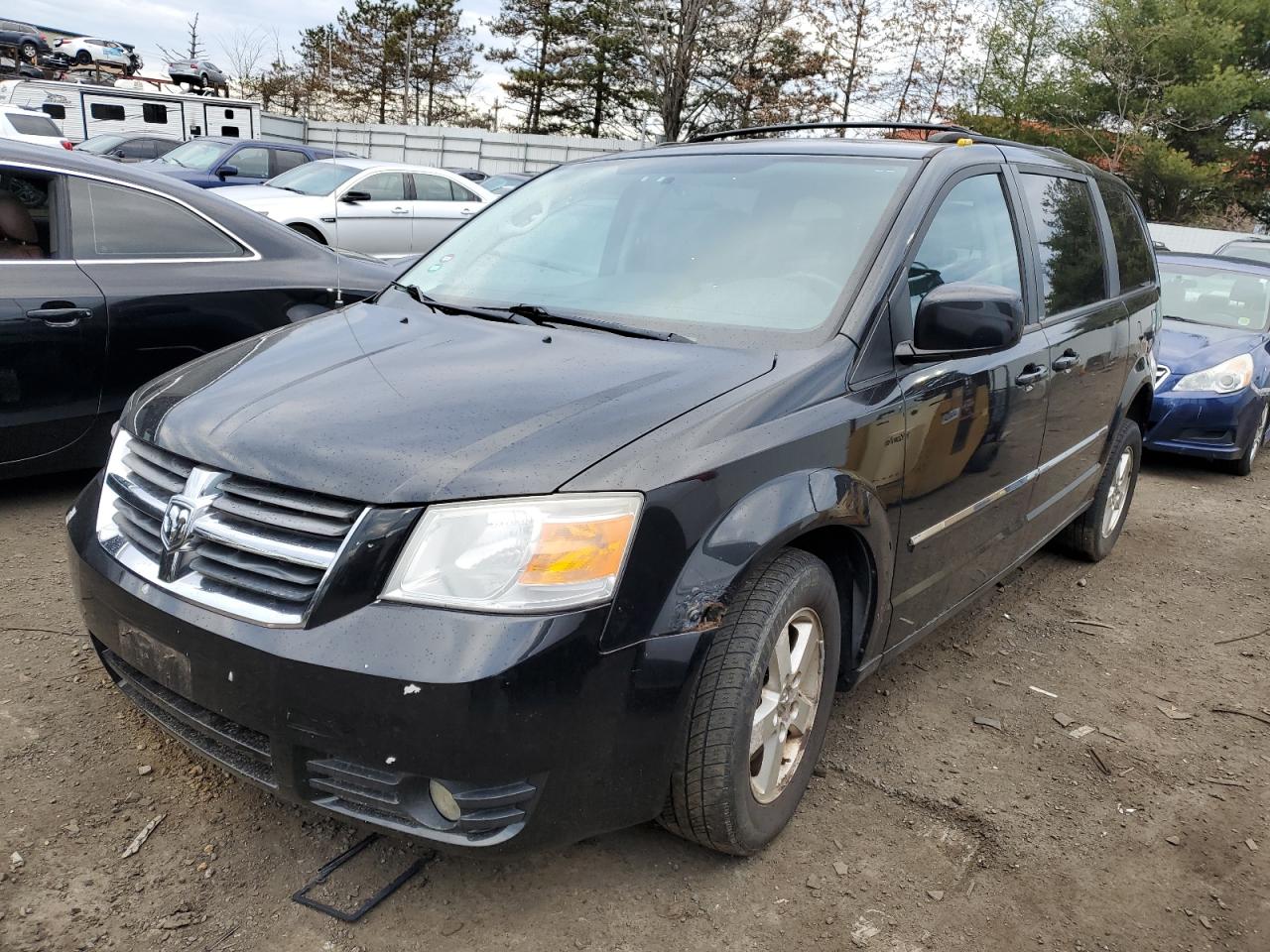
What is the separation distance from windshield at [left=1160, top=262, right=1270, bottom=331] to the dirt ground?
4.95 m

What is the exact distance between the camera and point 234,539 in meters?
2.10

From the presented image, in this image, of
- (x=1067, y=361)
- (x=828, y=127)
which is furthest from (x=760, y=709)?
(x=828, y=127)

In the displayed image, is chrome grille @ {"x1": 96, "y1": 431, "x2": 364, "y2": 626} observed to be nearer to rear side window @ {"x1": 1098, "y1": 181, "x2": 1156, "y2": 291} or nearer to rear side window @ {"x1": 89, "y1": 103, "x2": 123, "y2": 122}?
rear side window @ {"x1": 1098, "y1": 181, "x2": 1156, "y2": 291}

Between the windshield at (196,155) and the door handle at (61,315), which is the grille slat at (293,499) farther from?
the windshield at (196,155)

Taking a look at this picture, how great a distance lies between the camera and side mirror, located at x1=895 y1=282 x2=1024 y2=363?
269cm

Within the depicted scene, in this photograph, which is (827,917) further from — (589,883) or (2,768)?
(2,768)

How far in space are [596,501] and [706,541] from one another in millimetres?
261

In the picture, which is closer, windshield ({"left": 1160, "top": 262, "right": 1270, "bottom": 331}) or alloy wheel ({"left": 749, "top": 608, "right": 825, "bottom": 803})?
alloy wheel ({"left": 749, "top": 608, "right": 825, "bottom": 803})

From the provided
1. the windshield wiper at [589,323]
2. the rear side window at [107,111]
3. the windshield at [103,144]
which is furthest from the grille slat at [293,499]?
the rear side window at [107,111]

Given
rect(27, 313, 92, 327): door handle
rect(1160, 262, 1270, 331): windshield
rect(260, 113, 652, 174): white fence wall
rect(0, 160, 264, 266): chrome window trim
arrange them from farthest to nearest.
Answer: rect(260, 113, 652, 174): white fence wall < rect(1160, 262, 1270, 331): windshield < rect(0, 160, 264, 266): chrome window trim < rect(27, 313, 92, 327): door handle

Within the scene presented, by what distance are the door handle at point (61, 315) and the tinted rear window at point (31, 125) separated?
1631 centimetres

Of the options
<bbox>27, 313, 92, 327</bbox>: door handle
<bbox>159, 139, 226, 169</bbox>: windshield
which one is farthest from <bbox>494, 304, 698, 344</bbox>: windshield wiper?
<bbox>159, 139, 226, 169</bbox>: windshield

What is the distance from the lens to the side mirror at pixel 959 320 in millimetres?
2691

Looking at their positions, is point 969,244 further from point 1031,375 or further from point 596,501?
point 596,501
